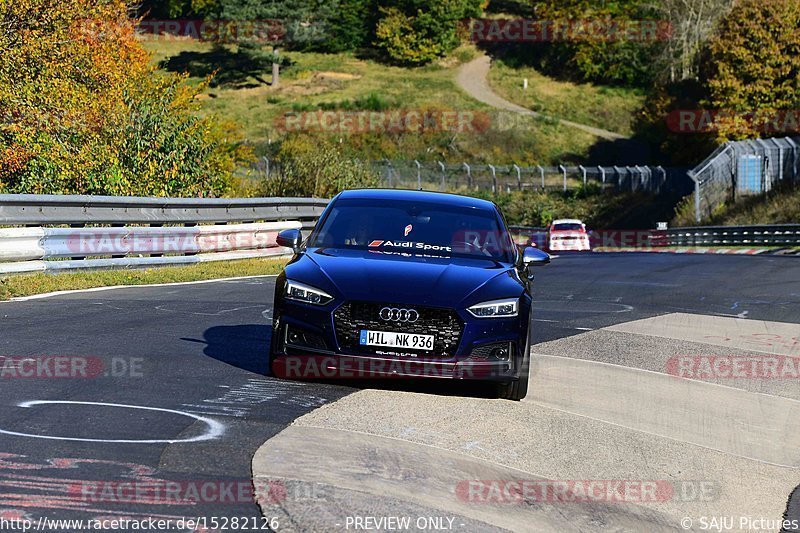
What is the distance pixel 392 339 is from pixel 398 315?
17 centimetres

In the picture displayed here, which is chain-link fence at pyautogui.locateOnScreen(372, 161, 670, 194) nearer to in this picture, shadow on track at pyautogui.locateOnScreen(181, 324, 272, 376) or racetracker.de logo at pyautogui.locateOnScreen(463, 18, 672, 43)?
racetracker.de logo at pyautogui.locateOnScreen(463, 18, 672, 43)

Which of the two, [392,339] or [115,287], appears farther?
[115,287]

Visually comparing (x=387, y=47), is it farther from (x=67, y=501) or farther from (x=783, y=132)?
(x=67, y=501)

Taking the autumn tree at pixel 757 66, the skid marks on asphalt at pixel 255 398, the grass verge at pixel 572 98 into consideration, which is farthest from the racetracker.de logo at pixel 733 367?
the grass verge at pixel 572 98

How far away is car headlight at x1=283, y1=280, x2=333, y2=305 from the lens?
8766mm

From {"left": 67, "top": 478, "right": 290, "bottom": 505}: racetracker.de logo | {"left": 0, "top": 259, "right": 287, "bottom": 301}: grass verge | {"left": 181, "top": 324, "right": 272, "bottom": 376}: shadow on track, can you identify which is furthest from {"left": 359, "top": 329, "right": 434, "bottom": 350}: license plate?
{"left": 0, "top": 259, "right": 287, "bottom": 301}: grass verge

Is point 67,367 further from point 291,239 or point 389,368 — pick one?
point 389,368

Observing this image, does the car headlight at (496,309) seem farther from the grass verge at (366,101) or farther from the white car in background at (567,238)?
the grass verge at (366,101)

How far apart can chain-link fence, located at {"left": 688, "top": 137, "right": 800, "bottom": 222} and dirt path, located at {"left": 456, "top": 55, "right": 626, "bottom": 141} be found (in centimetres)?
3591

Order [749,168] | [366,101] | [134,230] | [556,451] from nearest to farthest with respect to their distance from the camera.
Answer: [556,451] → [134,230] → [749,168] → [366,101]

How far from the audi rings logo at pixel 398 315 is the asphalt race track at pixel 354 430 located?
0.56 m

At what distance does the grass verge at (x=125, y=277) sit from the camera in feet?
48.1

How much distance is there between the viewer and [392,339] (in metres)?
8.59

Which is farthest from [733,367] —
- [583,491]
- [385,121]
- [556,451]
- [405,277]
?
[385,121]
